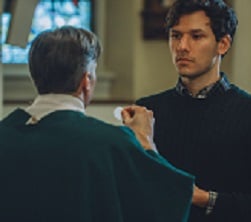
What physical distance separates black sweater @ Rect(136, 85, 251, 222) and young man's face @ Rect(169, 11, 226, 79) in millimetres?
80

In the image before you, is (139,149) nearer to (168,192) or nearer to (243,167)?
(168,192)

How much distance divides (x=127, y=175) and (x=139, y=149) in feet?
0.20

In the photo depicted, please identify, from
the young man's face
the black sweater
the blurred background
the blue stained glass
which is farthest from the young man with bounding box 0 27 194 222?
the blue stained glass

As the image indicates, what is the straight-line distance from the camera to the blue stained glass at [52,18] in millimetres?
4797

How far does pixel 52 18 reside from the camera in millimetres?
4910

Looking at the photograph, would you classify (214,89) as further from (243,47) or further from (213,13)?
(243,47)

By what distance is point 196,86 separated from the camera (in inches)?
70.4

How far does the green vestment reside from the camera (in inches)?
53.9

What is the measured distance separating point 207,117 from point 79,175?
0.51 m

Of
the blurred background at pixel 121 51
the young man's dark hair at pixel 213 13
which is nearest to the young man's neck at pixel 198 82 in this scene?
the young man's dark hair at pixel 213 13

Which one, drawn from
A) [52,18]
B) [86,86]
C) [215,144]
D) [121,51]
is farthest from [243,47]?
[86,86]

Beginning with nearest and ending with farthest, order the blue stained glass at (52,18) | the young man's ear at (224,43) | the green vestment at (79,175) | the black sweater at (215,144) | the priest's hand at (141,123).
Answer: the green vestment at (79,175) → the priest's hand at (141,123) → the black sweater at (215,144) → the young man's ear at (224,43) → the blue stained glass at (52,18)

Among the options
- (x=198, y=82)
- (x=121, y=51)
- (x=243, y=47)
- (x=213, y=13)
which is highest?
(x=213, y=13)

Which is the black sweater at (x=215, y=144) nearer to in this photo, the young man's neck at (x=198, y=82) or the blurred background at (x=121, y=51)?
the young man's neck at (x=198, y=82)
